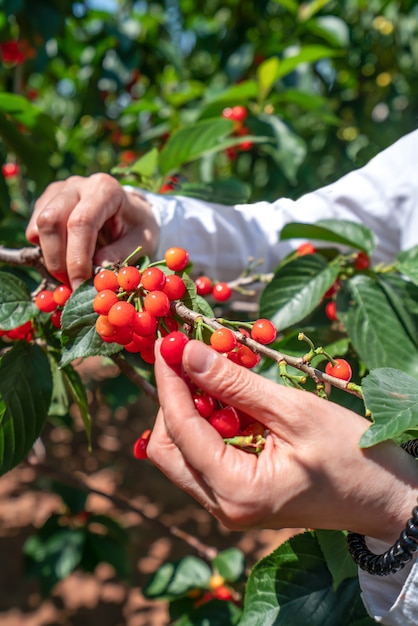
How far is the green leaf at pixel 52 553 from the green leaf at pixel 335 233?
67.0 inches

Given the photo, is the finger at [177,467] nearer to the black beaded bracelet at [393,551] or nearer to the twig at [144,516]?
the black beaded bracelet at [393,551]

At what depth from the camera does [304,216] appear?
1.55 meters

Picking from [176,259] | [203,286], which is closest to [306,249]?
[203,286]

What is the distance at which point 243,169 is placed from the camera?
3.06 meters

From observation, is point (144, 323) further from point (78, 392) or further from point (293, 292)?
point (293, 292)

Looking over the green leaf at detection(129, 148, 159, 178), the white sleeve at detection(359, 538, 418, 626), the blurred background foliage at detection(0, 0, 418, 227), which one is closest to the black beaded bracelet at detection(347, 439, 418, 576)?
the white sleeve at detection(359, 538, 418, 626)

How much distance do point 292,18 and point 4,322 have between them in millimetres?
2547

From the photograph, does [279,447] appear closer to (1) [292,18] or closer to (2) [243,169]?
(2) [243,169]

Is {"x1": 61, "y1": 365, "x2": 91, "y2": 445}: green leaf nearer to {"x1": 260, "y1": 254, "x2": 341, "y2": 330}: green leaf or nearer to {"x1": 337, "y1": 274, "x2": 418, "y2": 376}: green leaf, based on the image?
{"x1": 260, "y1": 254, "x2": 341, "y2": 330}: green leaf

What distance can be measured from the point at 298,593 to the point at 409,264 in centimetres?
73

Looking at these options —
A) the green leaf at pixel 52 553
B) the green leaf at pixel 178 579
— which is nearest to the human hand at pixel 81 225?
the green leaf at pixel 178 579

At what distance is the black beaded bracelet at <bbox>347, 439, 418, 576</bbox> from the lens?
2.39 ft

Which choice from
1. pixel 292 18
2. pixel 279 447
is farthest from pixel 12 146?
pixel 292 18

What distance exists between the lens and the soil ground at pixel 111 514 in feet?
8.87
